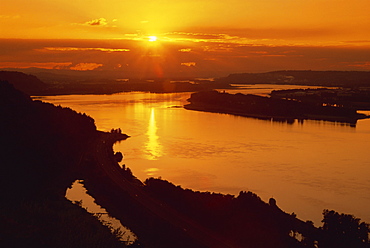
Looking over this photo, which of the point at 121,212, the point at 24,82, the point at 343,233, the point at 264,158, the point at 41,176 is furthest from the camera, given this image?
the point at 24,82

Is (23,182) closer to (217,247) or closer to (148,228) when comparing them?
(148,228)

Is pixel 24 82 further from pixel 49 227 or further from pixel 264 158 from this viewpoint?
pixel 49 227

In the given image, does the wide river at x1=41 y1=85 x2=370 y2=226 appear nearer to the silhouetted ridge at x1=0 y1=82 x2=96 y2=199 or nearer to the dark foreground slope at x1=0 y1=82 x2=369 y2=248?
the dark foreground slope at x1=0 y1=82 x2=369 y2=248

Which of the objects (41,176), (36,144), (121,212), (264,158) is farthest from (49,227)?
(264,158)

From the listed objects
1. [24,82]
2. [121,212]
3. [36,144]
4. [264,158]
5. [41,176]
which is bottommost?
[121,212]

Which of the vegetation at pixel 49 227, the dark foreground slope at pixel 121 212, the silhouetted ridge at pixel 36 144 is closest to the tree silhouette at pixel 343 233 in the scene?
the dark foreground slope at pixel 121 212

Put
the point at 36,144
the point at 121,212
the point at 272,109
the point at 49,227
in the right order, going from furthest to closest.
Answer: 1. the point at 272,109
2. the point at 36,144
3. the point at 121,212
4. the point at 49,227

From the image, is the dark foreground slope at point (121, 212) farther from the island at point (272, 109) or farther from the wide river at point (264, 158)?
the island at point (272, 109)
